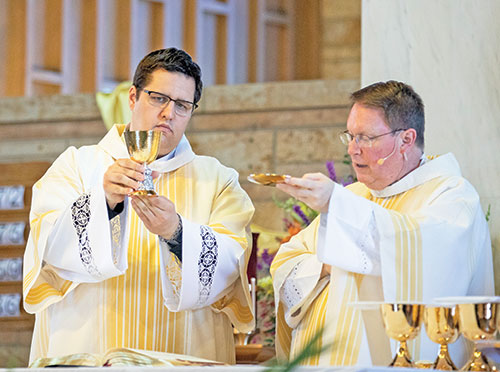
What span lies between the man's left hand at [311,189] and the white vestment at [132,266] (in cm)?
53

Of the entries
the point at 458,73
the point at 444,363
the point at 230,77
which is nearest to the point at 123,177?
the point at 444,363

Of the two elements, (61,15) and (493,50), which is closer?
(493,50)

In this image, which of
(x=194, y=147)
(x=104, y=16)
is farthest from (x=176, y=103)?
(x=104, y=16)

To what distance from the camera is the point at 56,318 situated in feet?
11.3

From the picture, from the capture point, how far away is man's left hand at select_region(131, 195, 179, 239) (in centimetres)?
302

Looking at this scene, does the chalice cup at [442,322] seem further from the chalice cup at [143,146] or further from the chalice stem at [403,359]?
A: the chalice cup at [143,146]

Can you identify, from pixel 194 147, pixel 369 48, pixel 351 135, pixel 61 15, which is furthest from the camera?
pixel 61 15

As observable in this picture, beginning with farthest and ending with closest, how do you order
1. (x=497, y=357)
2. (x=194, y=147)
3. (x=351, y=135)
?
(x=194, y=147)
(x=351, y=135)
(x=497, y=357)

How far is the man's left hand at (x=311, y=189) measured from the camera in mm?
2781

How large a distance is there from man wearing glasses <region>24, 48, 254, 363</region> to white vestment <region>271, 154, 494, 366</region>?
28 cm

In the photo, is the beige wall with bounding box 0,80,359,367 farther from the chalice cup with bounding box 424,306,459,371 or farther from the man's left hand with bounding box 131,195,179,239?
the chalice cup with bounding box 424,306,459,371

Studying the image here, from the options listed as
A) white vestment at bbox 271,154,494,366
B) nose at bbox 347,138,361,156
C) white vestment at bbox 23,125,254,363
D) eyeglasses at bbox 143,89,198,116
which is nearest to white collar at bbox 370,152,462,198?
white vestment at bbox 271,154,494,366

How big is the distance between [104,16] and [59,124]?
5.86 ft

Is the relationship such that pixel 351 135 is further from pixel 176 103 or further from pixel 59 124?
pixel 59 124
